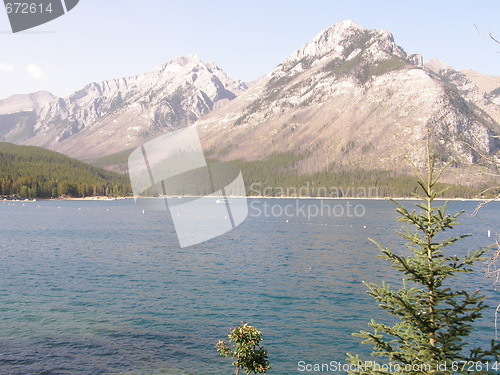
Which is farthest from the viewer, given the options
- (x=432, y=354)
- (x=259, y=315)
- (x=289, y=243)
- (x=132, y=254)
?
(x=289, y=243)

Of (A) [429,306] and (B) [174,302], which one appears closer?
(A) [429,306]

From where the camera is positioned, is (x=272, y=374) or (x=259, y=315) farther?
(x=259, y=315)

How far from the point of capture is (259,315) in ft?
162

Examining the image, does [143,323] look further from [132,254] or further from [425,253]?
[132,254]

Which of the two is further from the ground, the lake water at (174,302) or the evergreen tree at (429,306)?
the evergreen tree at (429,306)

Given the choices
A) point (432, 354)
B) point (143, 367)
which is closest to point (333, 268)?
point (143, 367)

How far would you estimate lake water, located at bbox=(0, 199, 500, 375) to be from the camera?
125 feet

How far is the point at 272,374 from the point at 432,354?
2085 centimetres

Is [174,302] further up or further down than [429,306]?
further down

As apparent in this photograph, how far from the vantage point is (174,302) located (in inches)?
2148

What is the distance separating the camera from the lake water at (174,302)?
3797cm

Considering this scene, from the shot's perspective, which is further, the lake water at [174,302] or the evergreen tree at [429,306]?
the lake water at [174,302]

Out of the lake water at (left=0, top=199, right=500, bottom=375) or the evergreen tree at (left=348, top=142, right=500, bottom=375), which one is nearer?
the evergreen tree at (left=348, top=142, right=500, bottom=375)

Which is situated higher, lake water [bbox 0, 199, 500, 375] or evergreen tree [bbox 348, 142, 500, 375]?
evergreen tree [bbox 348, 142, 500, 375]
